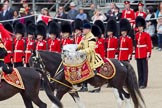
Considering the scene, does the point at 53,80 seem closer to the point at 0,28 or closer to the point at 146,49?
the point at 0,28

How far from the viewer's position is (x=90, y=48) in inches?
→ 507

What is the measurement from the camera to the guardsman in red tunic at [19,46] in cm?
1719

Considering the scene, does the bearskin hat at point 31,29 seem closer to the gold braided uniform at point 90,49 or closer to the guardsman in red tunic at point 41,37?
the guardsman in red tunic at point 41,37

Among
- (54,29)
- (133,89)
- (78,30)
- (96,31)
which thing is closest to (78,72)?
(133,89)

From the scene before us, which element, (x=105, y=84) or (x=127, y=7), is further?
(x=127, y=7)

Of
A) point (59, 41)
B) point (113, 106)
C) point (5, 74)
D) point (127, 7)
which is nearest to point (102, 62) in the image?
point (113, 106)

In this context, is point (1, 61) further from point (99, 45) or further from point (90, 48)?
point (99, 45)

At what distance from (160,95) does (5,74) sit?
4.76m

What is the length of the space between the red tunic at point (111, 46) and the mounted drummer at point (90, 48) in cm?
344

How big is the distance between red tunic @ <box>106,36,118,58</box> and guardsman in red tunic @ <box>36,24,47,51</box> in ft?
4.82

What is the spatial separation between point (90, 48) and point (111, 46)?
396 centimetres

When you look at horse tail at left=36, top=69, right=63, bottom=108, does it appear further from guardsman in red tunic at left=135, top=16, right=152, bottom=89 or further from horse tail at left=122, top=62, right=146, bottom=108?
guardsman in red tunic at left=135, top=16, right=152, bottom=89

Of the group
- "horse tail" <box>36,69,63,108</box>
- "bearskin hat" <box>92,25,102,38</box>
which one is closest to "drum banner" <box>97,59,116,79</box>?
"horse tail" <box>36,69,63,108</box>

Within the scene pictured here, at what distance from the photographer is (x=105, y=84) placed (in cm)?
1344
